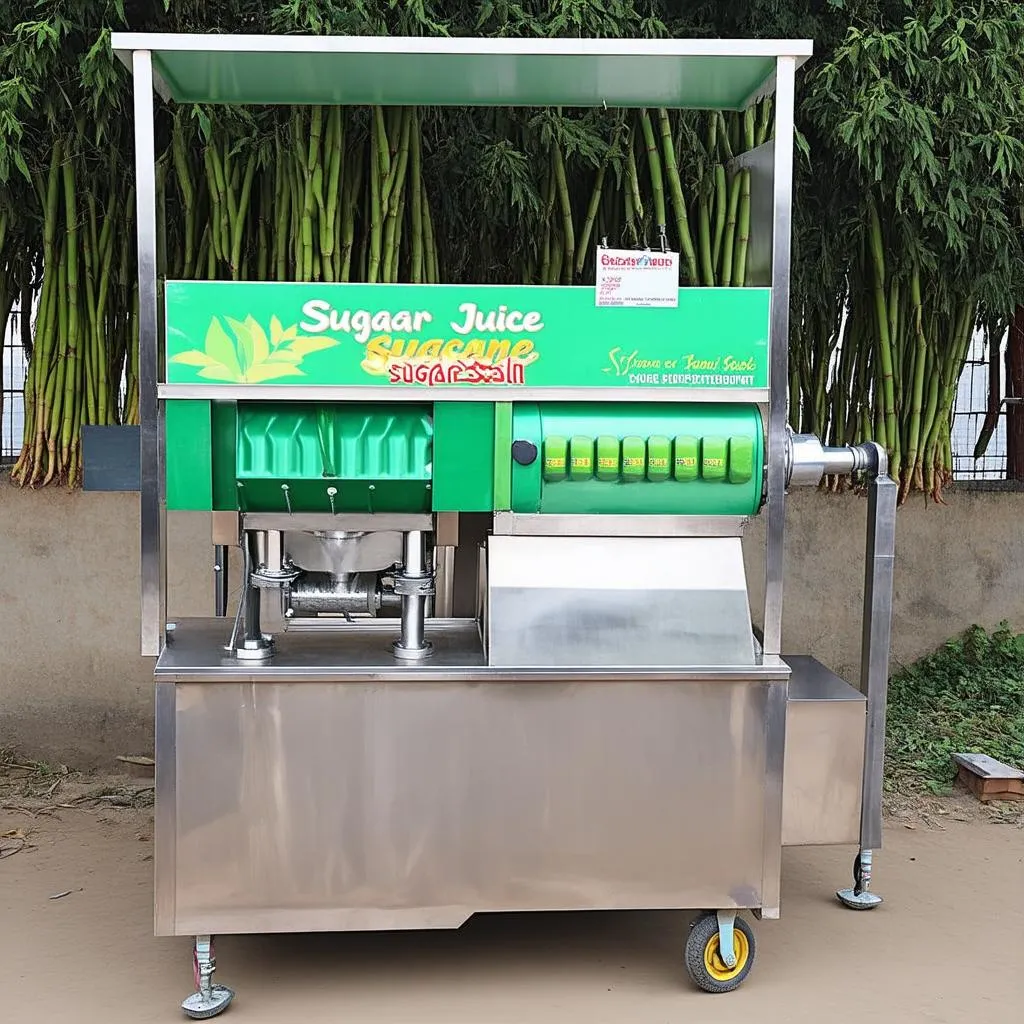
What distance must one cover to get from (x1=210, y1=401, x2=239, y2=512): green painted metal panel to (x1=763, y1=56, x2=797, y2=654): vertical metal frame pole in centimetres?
119

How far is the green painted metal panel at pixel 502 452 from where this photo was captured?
2.63 metres

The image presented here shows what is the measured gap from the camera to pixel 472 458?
8.71 ft

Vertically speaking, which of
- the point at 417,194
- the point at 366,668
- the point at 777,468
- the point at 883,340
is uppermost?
the point at 417,194

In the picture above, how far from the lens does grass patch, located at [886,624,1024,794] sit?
164 inches

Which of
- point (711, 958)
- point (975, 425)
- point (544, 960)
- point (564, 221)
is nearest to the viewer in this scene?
point (711, 958)

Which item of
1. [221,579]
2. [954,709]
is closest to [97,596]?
[221,579]

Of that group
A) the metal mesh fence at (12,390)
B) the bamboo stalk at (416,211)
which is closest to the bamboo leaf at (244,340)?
the bamboo stalk at (416,211)

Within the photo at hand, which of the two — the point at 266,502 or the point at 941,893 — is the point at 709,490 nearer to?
the point at 266,502

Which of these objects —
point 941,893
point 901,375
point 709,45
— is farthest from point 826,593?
point 709,45

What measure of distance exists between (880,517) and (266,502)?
4.80ft

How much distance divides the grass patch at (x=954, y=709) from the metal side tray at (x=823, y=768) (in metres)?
1.36

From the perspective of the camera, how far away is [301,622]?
3.16 m

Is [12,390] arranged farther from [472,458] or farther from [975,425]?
[975,425]

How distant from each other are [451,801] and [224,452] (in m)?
0.91
